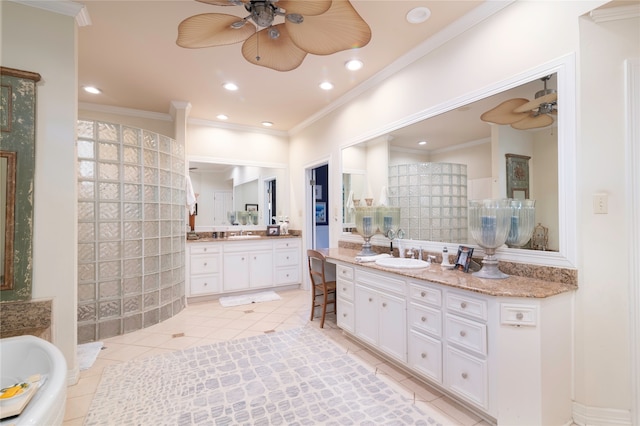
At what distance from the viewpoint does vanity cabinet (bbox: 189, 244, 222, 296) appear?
14.2ft

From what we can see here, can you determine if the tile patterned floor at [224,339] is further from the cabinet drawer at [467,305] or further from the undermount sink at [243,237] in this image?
the undermount sink at [243,237]

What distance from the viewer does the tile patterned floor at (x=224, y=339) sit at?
1993 mm

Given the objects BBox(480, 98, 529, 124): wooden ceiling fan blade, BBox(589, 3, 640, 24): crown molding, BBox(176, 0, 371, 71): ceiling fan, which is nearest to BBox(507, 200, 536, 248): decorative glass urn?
BBox(480, 98, 529, 124): wooden ceiling fan blade

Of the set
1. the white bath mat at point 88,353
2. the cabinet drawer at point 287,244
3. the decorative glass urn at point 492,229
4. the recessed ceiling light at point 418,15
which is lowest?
the white bath mat at point 88,353

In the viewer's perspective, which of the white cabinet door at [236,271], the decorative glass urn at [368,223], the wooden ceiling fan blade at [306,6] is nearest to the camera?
the wooden ceiling fan blade at [306,6]

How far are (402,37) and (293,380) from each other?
3.10 meters

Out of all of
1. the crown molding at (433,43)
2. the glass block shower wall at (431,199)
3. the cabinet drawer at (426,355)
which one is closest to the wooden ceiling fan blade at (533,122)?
the glass block shower wall at (431,199)

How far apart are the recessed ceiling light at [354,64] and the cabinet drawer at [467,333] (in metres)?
2.59

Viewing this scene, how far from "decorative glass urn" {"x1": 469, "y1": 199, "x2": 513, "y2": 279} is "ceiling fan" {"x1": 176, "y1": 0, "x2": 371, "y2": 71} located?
1427mm

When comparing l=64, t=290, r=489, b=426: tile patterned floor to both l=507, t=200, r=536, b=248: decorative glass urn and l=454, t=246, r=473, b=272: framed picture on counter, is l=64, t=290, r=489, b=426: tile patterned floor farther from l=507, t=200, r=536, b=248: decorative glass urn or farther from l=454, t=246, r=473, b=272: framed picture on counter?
l=507, t=200, r=536, b=248: decorative glass urn

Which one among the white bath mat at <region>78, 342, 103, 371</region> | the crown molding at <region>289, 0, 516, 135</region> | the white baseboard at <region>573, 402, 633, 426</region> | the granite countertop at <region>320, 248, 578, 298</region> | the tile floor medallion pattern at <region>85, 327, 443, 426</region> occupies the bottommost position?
A: the white bath mat at <region>78, 342, 103, 371</region>

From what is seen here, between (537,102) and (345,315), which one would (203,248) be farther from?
(537,102)

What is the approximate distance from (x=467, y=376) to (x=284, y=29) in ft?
8.26

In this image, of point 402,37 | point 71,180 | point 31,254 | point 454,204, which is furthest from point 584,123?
point 31,254
